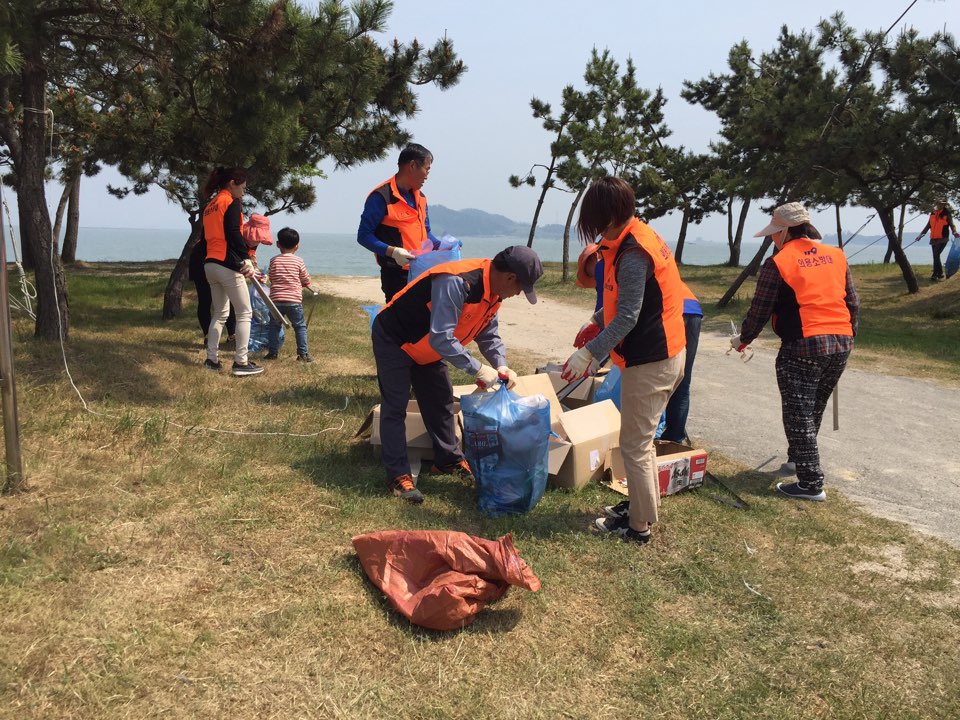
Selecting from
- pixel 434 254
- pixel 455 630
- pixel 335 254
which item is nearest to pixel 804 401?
pixel 434 254

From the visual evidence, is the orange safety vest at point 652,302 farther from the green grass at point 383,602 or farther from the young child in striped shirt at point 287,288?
the young child in striped shirt at point 287,288

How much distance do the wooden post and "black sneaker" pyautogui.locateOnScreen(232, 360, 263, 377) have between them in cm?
281

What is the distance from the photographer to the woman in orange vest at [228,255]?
6094 millimetres

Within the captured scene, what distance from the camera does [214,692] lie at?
231 cm

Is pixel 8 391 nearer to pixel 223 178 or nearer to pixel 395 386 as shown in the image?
pixel 395 386

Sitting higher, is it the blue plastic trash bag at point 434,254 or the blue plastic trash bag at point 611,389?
the blue plastic trash bag at point 434,254

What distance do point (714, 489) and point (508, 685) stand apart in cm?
227

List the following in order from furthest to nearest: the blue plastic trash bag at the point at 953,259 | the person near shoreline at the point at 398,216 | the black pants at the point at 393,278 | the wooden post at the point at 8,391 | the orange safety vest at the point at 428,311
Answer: the blue plastic trash bag at the point at 953,259
the black pants at the point at 393,278
the person near shoreline at the point at 398,216
the orange safety vest at the point at 428,311
the wooden post at the point at 8,391

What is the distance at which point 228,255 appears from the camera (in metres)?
6.14

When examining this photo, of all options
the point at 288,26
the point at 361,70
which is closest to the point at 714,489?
the point at 288,26

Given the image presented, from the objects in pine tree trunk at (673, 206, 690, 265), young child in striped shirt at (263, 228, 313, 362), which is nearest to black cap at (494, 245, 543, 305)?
young child in striped shirt at (263, 228, 313, 362)

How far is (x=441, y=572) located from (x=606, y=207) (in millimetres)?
1695

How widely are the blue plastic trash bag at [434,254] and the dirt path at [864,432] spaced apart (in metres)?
2.31

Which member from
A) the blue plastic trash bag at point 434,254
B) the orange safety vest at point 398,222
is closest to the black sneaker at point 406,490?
the blue plastic trash bag at point 434,254
